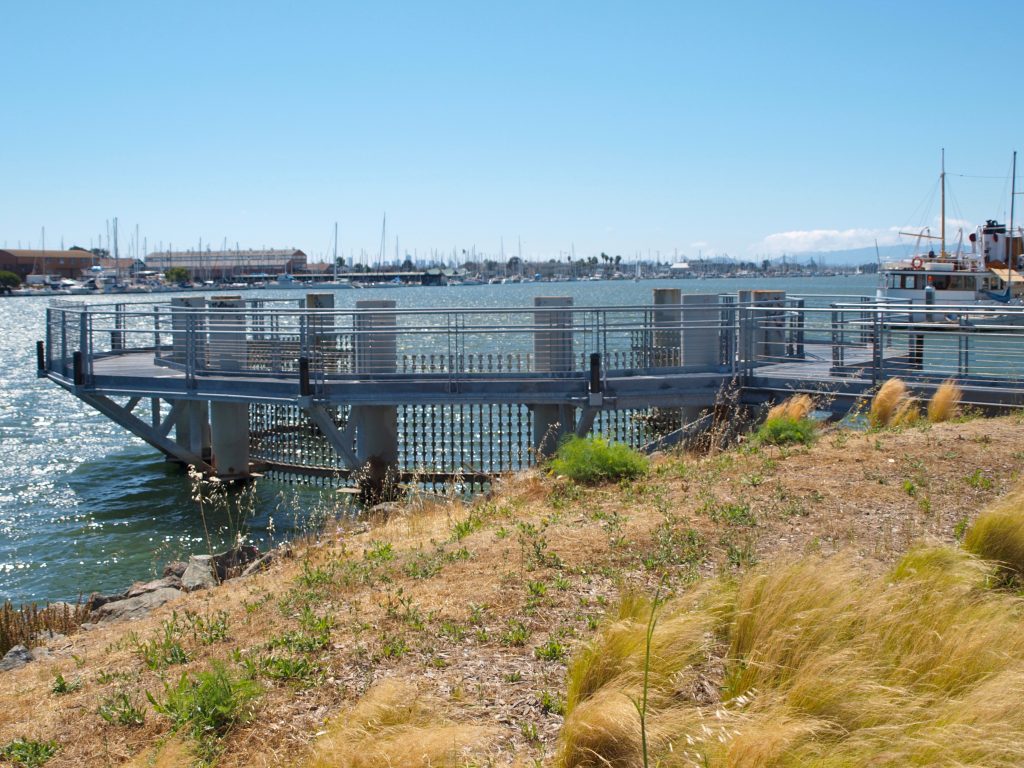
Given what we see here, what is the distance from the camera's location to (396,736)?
4.86m

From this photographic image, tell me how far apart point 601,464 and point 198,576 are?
4751mm

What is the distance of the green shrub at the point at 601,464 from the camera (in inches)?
433

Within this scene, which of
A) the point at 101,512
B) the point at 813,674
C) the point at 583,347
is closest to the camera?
the point at 813,674

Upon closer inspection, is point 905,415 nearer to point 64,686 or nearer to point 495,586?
point 495,586

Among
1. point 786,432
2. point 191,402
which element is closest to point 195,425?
point 191,402

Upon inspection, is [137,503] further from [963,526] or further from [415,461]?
[963,526]

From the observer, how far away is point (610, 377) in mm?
17781

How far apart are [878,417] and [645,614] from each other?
373 inches

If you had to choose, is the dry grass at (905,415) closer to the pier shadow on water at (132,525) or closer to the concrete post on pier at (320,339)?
the pier shadow on water at (132,525)

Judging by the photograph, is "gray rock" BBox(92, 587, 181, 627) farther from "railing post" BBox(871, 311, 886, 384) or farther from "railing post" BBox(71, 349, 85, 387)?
"railing post" BBox(871, 311, 886, 384)

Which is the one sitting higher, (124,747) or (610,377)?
(610,377)

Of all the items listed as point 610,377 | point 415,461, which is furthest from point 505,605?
point 415,461

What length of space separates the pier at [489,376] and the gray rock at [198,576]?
12.6 ft

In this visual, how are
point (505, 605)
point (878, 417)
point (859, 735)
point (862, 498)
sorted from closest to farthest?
point (859, 735)
point (505, 605)
point (862, 498)
point (878, 417)
